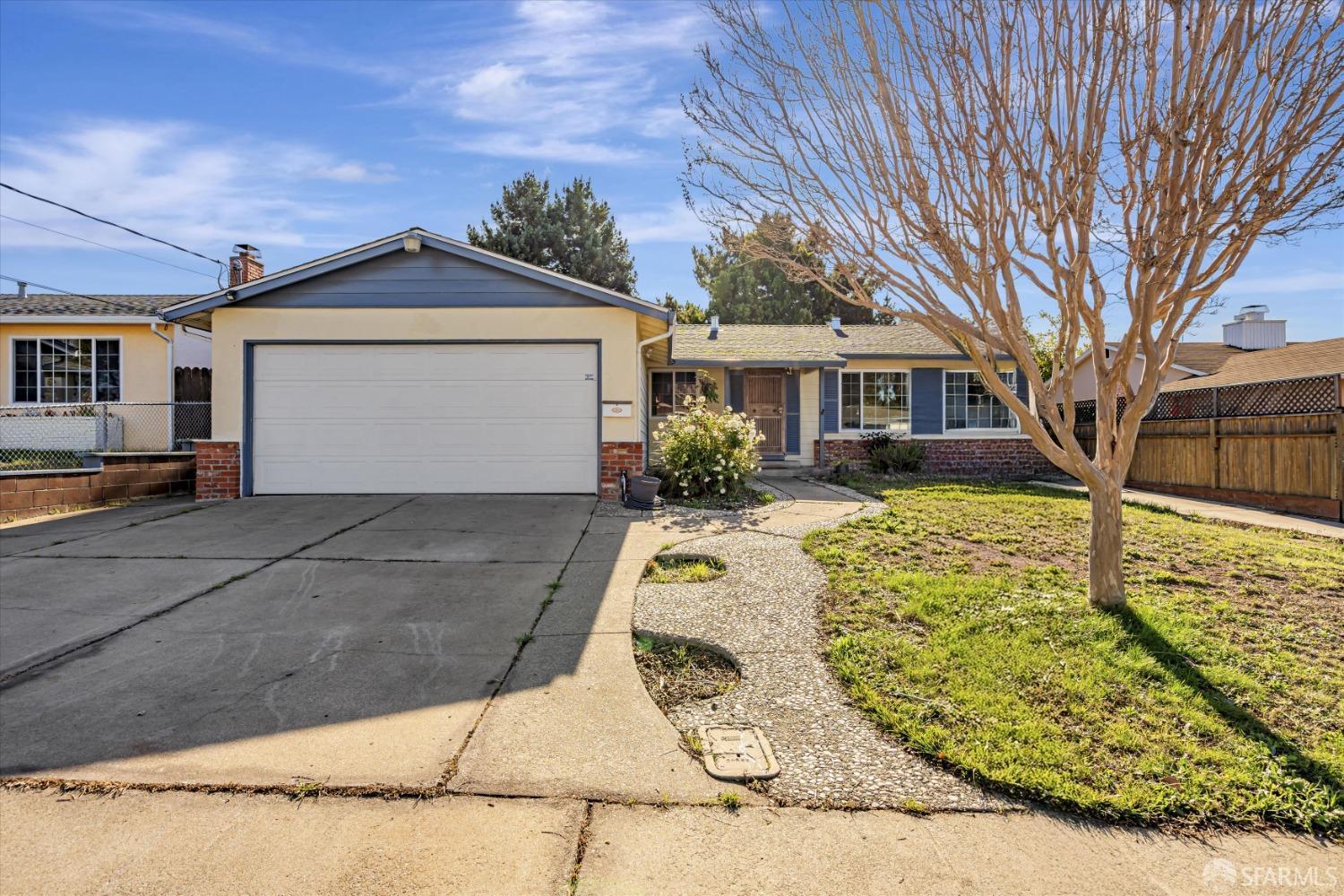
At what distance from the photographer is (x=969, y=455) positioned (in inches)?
621

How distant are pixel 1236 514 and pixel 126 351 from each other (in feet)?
65.2

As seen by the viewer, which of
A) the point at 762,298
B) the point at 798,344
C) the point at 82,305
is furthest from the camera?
the point at 762,298

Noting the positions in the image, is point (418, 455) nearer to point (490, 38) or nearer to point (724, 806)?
point (490, 38)

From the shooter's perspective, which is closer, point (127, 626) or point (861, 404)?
point (127, 626)

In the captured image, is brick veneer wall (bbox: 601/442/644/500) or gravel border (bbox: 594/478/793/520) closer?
gravel border (bbox: 594/478/793/520)

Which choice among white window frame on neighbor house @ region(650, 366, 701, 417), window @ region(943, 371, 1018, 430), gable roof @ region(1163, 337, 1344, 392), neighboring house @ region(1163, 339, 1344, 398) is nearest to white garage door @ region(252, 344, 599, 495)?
white window frame on neighbor house @ region(650, 366, 701, 417)

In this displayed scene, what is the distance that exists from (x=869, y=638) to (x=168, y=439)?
1370cm

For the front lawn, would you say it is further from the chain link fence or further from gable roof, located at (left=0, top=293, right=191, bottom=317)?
gable roof, located at (left=0, top=293, right=191, bottom=317)

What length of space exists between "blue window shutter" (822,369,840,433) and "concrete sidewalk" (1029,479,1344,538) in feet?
16.3

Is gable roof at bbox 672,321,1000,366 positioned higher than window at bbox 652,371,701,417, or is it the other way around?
gable roof at bbox 672,321,1000,366

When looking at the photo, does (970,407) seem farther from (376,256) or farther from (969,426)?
(376,256)

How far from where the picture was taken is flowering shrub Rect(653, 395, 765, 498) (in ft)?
32.1

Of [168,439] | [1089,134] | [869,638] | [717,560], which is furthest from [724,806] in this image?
[168,439]

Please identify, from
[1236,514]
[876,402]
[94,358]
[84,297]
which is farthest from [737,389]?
[84,297]
